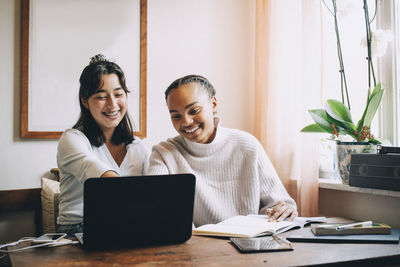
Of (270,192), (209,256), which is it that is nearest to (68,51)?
(270,192)

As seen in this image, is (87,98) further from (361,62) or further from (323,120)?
(361,62)

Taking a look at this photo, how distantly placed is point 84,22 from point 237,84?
1080mm

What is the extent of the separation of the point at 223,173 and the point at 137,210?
1.87 feet

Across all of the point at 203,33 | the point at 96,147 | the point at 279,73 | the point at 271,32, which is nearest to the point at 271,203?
the point at 96,147

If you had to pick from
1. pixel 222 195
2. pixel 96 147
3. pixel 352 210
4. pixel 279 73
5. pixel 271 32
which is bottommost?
pixel 352 210

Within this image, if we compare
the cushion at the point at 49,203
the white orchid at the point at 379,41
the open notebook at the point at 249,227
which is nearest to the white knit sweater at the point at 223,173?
the open notebook at the point at 249,227

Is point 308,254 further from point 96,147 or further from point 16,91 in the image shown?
point 16,91

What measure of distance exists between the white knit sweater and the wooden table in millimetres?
399

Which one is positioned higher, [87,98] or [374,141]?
[87,98]

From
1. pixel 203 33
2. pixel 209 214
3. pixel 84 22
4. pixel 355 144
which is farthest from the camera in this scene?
pixel 203 33

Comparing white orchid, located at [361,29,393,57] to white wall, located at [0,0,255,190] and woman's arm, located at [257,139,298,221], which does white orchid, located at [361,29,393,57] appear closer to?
woman's arm, located at [257,139,298,221]

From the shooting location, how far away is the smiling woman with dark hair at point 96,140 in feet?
4.61

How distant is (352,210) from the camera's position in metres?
1.74

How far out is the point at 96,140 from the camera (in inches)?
59.2
